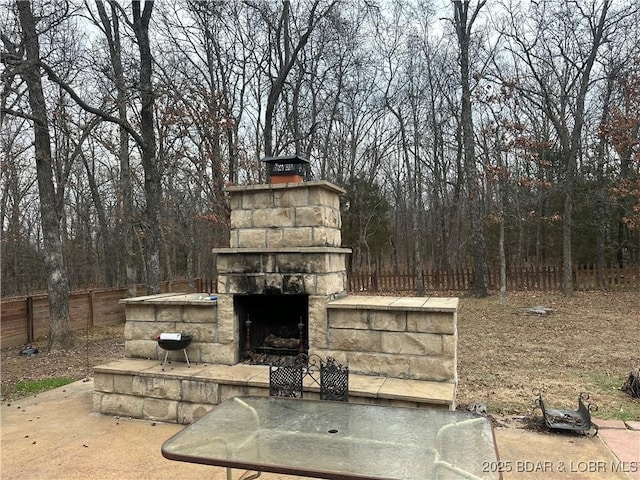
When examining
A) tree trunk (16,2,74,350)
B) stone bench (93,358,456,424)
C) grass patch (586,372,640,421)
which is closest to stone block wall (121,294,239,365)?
stone bench (93,358,456,424)

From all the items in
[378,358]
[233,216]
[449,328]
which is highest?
[233,216]

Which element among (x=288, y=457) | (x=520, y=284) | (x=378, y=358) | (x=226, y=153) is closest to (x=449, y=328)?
(x=378, y=358)

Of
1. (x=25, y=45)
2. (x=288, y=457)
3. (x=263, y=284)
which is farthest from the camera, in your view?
(x=25, y=45)

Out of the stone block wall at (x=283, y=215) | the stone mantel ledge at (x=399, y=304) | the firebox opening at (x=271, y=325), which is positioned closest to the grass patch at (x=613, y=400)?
the stone mantel ledge at (x=399, y=304)

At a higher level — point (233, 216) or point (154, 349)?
point (233, 216)

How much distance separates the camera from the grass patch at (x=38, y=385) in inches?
202

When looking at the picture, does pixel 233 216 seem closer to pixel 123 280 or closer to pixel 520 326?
pixel 520 326

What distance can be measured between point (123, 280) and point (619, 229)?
20.7 m

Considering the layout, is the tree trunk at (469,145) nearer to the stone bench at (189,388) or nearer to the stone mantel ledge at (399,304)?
the stone mantel ledge at (399,304)

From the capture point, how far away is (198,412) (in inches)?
156

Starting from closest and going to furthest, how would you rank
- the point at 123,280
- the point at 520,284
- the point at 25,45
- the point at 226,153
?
the point at 25,45 < the point at 226,153 < the point at 520,284 < the point at 123,280

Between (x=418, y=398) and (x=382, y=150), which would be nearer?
(x=418, y=398)

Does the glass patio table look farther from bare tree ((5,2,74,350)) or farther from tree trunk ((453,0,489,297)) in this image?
tree trunk ((453,0,489,297))

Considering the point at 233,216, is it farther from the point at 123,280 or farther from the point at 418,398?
the point at 123,280
